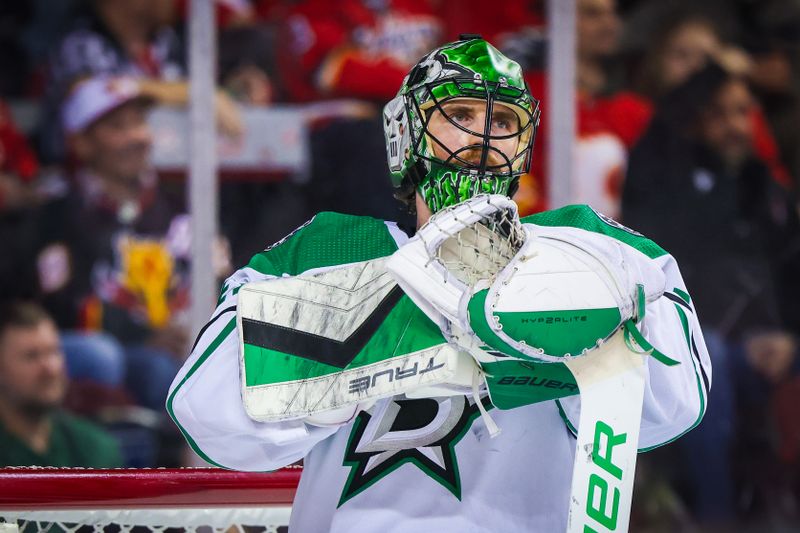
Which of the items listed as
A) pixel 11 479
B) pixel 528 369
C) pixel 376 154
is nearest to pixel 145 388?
pixel 376 154

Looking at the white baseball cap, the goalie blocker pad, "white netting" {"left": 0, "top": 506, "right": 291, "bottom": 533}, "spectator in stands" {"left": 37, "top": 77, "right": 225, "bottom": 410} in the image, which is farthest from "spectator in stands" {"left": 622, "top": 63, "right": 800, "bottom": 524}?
the goalie blocker pad

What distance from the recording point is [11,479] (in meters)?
2.02

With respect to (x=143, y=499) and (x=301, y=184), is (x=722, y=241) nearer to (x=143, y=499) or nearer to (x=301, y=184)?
(x=301, y=184)

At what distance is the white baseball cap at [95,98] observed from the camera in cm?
383

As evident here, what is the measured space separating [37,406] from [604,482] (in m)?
2.31

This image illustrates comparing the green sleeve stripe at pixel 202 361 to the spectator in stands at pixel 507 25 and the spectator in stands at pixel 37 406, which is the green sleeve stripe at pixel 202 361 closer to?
the spectator in stands at pixel 37 406

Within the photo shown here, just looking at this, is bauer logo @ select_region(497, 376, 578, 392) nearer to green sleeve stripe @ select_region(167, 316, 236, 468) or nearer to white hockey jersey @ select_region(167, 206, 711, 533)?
white hockey jersey @ select_region(167, 206, 711, 533)

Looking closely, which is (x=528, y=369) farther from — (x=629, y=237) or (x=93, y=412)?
(x=93, y=412)

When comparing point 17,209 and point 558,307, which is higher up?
point 558,307

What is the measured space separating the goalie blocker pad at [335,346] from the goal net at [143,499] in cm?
43

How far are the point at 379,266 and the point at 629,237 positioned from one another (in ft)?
1.21

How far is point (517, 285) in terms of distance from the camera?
1.57 metres

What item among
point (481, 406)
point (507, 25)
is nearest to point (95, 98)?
point (507, 25)

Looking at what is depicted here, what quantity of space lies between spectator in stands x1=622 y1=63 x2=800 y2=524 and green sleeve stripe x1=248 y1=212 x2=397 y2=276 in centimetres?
210
